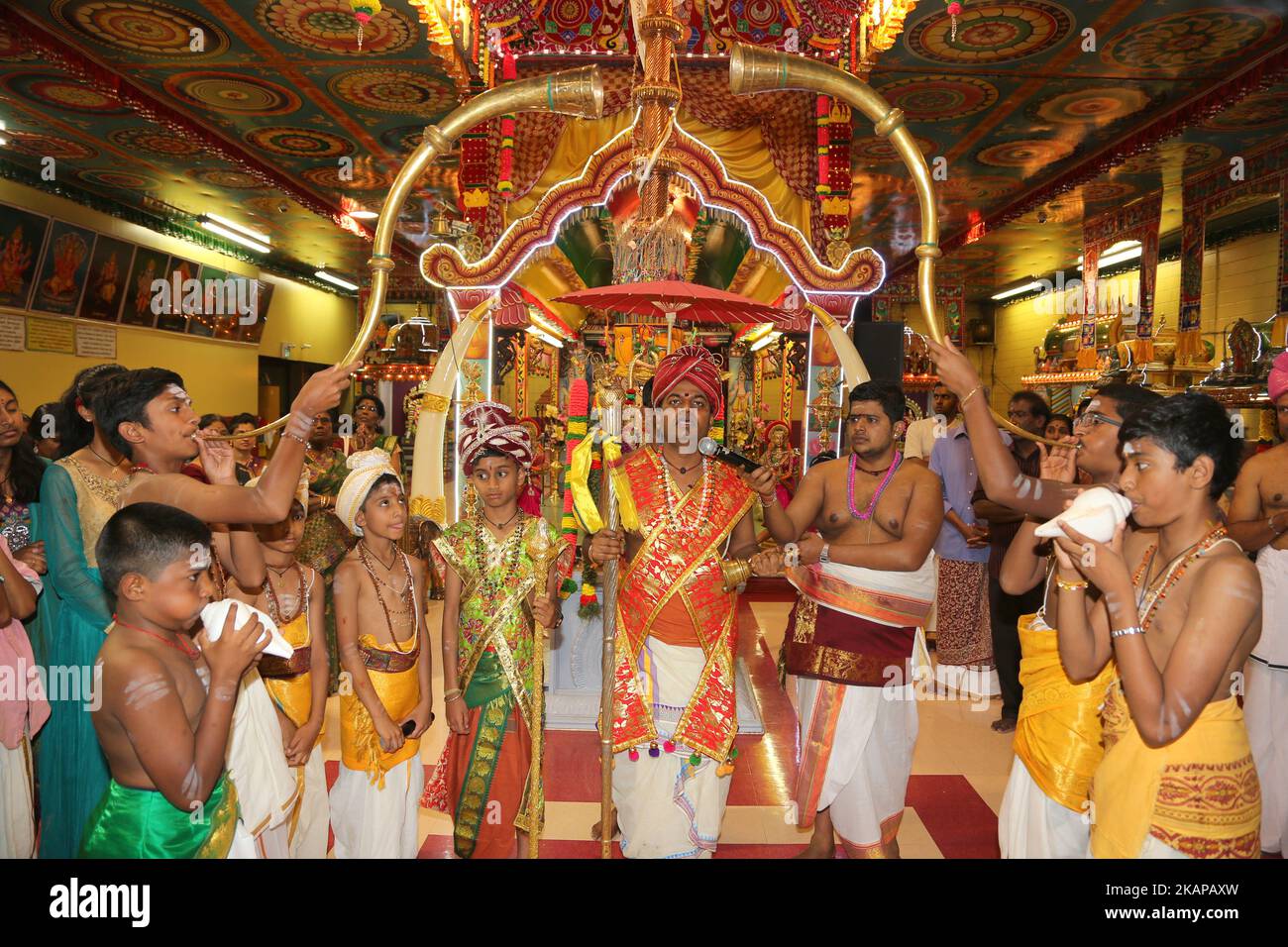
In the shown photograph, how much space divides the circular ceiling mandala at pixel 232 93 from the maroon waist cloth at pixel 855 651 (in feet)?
24.4

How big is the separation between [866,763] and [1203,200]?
30.8ft

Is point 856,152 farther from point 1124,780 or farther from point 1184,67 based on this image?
point 1124,780

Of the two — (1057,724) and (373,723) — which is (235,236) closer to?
(373,723)

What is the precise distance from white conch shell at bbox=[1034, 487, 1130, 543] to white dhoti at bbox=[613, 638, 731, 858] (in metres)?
1.46

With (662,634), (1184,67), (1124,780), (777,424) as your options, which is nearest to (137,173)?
(777,424)

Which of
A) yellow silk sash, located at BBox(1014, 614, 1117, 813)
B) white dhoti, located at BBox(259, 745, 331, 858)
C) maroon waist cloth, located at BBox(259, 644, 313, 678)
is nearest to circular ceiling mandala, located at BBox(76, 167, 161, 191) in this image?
maroon waist cloth, located at BBox(259, 644, 313, 678)

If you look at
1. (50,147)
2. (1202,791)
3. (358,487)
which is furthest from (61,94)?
(1202,791)

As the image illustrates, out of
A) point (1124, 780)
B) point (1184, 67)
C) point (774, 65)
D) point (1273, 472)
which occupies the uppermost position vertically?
point (1184, 67)

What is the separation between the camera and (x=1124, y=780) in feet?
6.47

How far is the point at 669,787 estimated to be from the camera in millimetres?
2912

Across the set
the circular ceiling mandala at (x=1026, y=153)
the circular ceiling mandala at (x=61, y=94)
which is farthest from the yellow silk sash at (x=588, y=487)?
the circular ceiling mandala at (x=1026, y=153)

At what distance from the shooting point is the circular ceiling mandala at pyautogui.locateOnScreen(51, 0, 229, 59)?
618cm

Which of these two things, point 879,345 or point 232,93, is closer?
point 879,345
